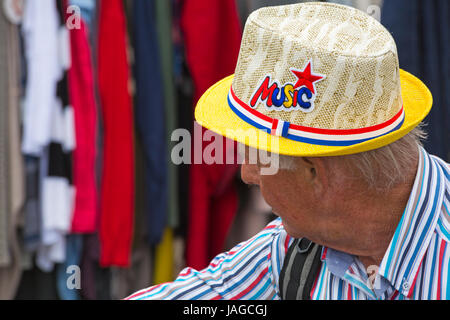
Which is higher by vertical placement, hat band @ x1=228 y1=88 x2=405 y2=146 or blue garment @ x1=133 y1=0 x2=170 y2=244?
hat band @ x1=228 y1=88 x2=405 y2=146

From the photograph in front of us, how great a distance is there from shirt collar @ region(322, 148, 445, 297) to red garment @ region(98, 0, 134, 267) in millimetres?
1536

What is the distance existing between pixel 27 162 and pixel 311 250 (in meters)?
1.50

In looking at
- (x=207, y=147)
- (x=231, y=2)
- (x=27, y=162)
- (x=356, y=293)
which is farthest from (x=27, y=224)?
(x=356, y=293)

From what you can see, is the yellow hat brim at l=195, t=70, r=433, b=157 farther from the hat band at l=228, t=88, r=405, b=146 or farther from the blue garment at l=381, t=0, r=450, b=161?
the blue garment at l=381, t=0, r=450, b=161

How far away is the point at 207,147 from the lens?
2.76 m

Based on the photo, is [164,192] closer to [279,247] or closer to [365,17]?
[279,247]

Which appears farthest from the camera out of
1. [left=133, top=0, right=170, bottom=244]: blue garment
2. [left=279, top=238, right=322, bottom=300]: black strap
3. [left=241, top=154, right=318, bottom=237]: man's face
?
[left=133, top=0, right=170, bottom=244]: blue garment

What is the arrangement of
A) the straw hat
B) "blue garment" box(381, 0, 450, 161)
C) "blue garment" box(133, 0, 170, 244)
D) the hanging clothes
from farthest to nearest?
"blue garment" box(133, 0, 170, 244) < the hanging clothes < "blue garment" box(381, 0, 450, 161) < the straw hat

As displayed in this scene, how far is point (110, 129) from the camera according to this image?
2.69 meters

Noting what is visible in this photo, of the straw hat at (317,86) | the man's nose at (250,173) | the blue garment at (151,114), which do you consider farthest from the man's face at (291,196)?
the blue garment at (151,114)

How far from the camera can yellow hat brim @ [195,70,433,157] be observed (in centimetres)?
132

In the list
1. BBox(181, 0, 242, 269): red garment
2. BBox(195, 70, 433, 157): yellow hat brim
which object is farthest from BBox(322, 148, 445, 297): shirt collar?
BBox(181, 0, 242, 269): red garment

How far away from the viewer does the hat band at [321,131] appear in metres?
1.32

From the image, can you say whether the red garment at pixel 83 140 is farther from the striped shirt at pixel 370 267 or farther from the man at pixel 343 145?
the man at pixel 343 145
